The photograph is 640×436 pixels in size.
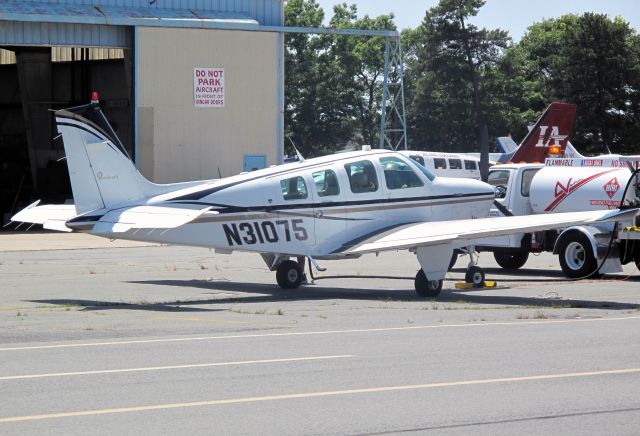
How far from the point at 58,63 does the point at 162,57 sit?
38.8 feet

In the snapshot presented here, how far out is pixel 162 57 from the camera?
Answer: 40.0 meters

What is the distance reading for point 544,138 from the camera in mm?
41594

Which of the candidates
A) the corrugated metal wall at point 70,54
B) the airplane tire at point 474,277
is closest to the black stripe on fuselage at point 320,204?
the airplane tire at point 474,277

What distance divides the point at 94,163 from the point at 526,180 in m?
10.6

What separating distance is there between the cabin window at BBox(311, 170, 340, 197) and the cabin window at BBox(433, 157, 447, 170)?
1564 cm

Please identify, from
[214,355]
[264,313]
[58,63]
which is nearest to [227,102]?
[58,63]

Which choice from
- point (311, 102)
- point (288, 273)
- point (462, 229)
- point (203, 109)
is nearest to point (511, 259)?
point (288, 273)

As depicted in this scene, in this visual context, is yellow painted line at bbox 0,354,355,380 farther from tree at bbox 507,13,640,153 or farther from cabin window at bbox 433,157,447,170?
tree at bbox 507,13,640,153

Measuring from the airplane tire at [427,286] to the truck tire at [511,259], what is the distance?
646cm

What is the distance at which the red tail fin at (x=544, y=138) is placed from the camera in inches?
1625

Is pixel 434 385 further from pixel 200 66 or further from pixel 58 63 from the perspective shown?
pixel 58 63

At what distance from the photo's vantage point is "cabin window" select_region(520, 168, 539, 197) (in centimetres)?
2369

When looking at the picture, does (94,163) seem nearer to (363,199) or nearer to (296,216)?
(296,216)

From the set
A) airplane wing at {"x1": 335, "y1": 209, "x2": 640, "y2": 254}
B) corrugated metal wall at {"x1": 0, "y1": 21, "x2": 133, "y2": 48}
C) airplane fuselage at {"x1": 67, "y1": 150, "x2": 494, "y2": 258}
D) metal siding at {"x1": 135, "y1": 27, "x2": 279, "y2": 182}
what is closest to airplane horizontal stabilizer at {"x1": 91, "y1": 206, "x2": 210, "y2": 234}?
airplane fuselage at {"x1": 67, "y1": 150, "x2": 494, "y2": 258}
